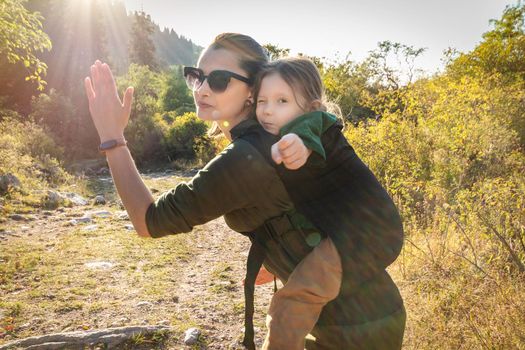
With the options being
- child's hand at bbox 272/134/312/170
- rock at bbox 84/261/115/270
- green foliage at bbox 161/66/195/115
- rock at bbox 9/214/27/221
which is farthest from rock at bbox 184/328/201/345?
green foliage at bbox 161/66/195/115

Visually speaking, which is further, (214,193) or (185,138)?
(185,138)

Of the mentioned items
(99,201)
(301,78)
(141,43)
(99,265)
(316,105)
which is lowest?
(99,265)

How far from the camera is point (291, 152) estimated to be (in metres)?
1.15

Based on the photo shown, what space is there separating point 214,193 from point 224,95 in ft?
2.14

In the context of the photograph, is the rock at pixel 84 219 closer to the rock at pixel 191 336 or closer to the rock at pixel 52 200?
the rock at pixel 52 200

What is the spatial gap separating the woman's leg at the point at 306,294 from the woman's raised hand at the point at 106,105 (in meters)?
0.94

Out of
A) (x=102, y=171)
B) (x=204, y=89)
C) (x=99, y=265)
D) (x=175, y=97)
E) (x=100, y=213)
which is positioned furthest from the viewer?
(x=175, y=97)

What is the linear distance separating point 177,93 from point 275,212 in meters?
31.5

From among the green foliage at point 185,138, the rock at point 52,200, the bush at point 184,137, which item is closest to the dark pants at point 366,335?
the rock at point 52,200

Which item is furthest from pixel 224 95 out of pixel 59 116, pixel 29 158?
pixel 59 116

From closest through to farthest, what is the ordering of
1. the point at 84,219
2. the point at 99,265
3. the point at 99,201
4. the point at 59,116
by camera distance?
the point at 99,265, the point at 84,219, the point at 99,201, the point at 59,116

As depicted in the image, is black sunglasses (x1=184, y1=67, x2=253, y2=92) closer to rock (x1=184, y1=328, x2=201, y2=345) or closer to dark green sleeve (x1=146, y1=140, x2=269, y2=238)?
dark green sleeve (x1=146, y1=140, x2=269, y2=238)

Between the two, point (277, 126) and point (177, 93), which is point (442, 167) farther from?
point (177, 93)

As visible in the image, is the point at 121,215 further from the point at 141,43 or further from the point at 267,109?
the point at 141,43
